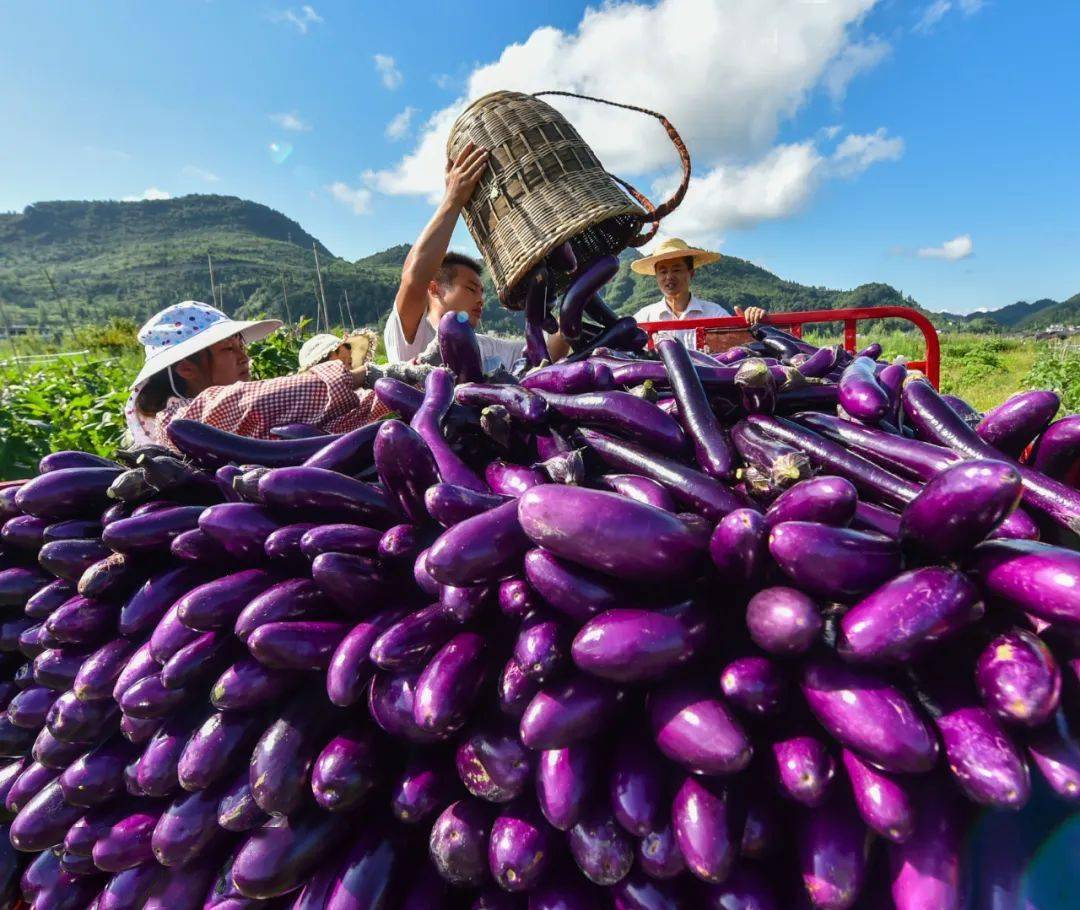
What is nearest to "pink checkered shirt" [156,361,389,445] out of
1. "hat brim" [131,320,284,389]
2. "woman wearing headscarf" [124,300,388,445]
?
"woman wearing headscarf" [124,300,388,445]

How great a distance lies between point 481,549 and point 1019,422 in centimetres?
84

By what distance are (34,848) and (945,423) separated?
5.23 feet

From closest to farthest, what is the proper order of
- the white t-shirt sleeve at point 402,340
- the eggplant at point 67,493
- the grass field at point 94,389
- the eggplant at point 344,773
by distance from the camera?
the eggplant at point 344,773
the eggplant at point 67,493
the white t-shirt sleeve at point 402,340
the grass field at point 94,389

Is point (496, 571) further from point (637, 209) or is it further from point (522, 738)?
point (637, 209)

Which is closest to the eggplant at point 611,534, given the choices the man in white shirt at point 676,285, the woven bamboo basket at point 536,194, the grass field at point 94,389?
the woven bamboo basket at point 536,194

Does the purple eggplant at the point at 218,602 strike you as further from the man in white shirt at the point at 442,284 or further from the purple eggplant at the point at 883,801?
the man in white shirt at the point at 442,284

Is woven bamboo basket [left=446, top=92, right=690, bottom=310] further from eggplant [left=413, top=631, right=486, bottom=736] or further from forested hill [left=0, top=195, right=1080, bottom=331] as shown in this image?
forested hill [left=0, top=195, right=1080, bottom=331]

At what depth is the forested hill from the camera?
61.3 m

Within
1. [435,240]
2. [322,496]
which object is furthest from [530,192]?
[322,496]

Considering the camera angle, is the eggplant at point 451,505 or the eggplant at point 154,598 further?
the eggplant at point 154,598

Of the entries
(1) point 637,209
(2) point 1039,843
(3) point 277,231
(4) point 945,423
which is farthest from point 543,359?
(3) point 277,231

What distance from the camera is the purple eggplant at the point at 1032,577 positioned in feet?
2.02

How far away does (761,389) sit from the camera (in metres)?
1.07

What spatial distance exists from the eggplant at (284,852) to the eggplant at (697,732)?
0.48 metres
